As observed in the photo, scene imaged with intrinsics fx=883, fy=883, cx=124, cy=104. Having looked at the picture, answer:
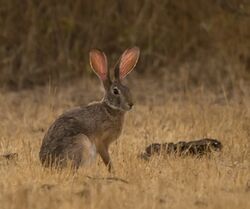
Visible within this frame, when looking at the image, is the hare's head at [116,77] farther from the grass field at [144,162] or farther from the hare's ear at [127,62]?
the grass field at [144,162]

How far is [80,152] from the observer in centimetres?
714

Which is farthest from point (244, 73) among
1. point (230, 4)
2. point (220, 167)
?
point (220, 167)

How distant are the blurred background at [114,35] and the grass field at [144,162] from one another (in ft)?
2.98

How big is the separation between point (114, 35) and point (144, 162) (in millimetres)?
6855

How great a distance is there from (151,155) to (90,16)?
6.69 metres

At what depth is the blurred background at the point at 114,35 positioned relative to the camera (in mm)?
13414

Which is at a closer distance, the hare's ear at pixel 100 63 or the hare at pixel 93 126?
the hare at pixel 93 126

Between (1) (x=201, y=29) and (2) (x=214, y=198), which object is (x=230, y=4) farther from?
(2) (x=214, y=198)

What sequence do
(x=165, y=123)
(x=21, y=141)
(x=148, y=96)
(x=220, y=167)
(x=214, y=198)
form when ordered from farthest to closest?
(x=148, y=96) → (x=165, y=123) → (x=21, y=141) → (x=220, y=167) → (x=214, y=198)

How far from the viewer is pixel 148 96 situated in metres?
12.4

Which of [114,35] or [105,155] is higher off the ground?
[114,35]

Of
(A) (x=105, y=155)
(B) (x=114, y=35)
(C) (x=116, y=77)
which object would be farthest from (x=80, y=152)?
(B) (x=114, y=35)

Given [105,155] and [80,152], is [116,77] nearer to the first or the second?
[105,155]

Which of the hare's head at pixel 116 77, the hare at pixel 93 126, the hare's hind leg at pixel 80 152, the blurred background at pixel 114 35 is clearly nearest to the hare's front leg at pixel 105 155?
the hare at pixel 93 126
